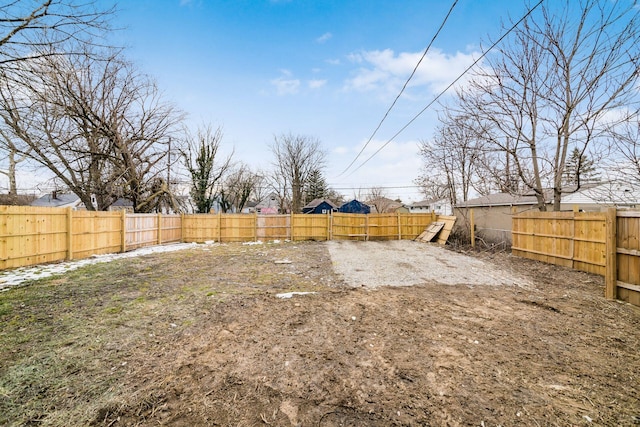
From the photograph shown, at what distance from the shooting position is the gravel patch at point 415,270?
548cm

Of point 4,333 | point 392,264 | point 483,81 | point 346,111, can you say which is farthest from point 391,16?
point 4,333

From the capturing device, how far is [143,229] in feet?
34.7

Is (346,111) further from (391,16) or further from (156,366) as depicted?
(156,366)

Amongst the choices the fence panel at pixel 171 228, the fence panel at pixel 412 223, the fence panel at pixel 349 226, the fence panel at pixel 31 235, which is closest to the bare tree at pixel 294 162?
the fence panel at pixel 349 226

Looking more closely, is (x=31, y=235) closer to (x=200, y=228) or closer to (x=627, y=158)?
(x=200, y=228)

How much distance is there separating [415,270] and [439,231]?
→ 21.6ft

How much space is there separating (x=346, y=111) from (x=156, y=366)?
11349 millimetres

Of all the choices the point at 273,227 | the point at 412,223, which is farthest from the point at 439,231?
the point at 273,227

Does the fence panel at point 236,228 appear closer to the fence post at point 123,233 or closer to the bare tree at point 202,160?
the fence post at point 123,233

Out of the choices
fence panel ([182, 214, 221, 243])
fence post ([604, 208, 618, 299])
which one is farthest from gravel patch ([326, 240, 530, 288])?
fence panel ([182, 214, 221, 243])

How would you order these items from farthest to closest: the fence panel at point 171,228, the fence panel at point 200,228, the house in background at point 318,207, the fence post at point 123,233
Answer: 1. the house in background at point 318,207
2. the fence panel at point 200,228
3. the fence panel at point 171,228
4. the fence post at point 123,233

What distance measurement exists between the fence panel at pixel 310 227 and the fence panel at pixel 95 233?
7.16 m

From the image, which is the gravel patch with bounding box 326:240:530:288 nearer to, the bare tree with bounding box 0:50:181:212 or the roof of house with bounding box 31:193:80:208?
the bare tree with bounding box 0:50:181:212

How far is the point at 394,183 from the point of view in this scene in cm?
3061
